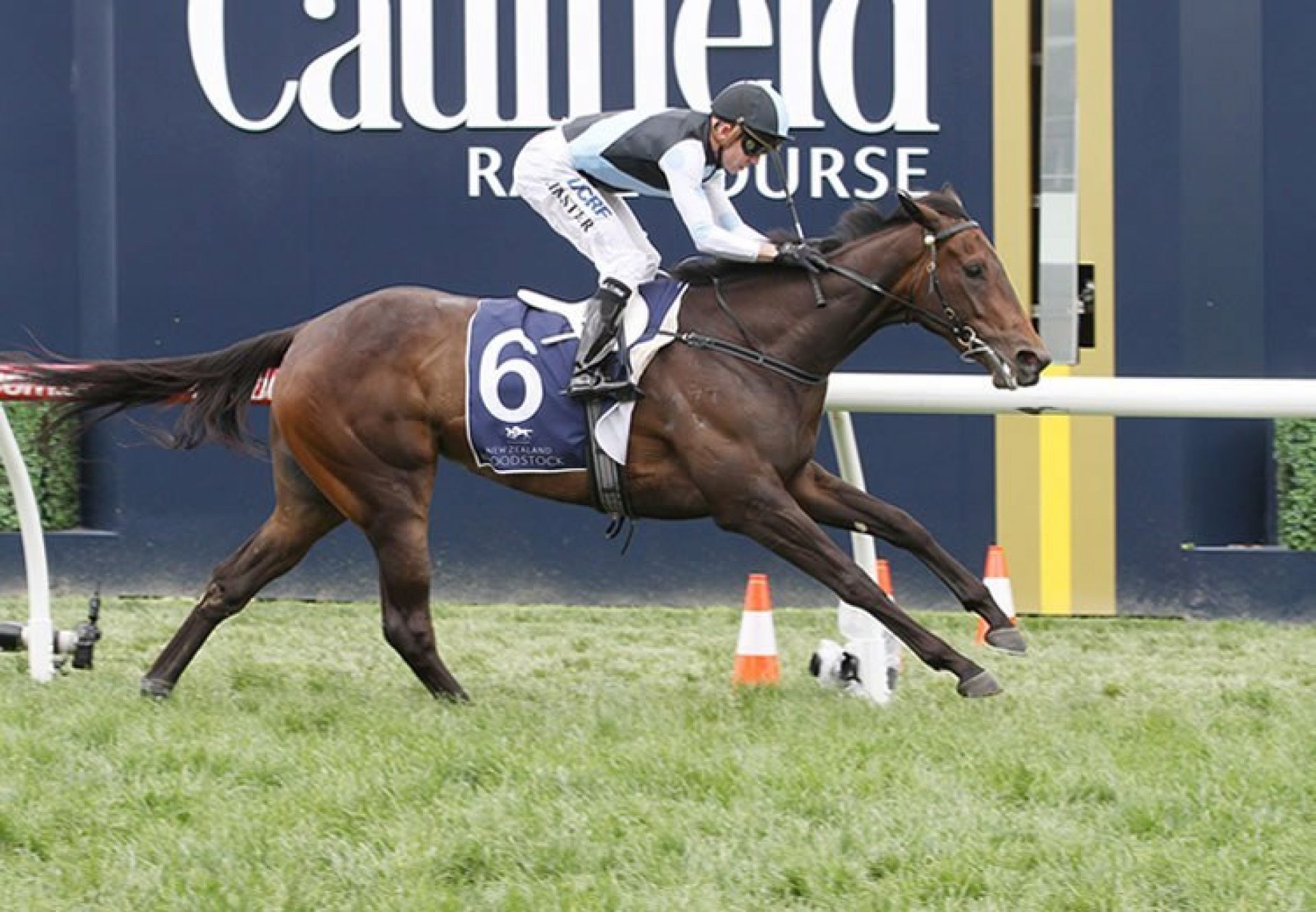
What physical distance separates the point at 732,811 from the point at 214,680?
9.67 ft

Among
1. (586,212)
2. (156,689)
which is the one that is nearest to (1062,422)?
(586,212)

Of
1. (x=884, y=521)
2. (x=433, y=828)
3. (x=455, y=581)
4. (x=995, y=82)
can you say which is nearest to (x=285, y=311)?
(x=455, y=581)

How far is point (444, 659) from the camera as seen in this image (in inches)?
332

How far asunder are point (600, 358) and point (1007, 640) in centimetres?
158

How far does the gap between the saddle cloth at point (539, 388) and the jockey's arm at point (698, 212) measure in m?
0.32

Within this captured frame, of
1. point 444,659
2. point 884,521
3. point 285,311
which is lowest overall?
point 444,659

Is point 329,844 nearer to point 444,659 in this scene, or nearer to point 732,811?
point 732,811

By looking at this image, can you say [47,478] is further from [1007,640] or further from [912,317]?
[1007,640]

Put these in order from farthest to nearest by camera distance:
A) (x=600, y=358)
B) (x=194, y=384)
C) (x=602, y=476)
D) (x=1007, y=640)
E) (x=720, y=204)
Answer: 1. (x=194, y=384)
2. (x=720, y=204)
3. (x=602, y=476)
4. (x=600, y=358)
5. (x=1007, y=640)

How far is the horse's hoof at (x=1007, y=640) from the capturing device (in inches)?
257

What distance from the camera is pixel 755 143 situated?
265 inches

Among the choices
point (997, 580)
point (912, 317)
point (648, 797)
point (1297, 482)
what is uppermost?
point (912, 317)

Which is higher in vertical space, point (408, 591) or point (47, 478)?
point (47, 478)

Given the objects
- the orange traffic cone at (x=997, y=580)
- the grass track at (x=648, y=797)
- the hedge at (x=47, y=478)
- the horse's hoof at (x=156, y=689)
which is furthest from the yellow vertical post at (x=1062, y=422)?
the hedge at (x=47, y=478)
